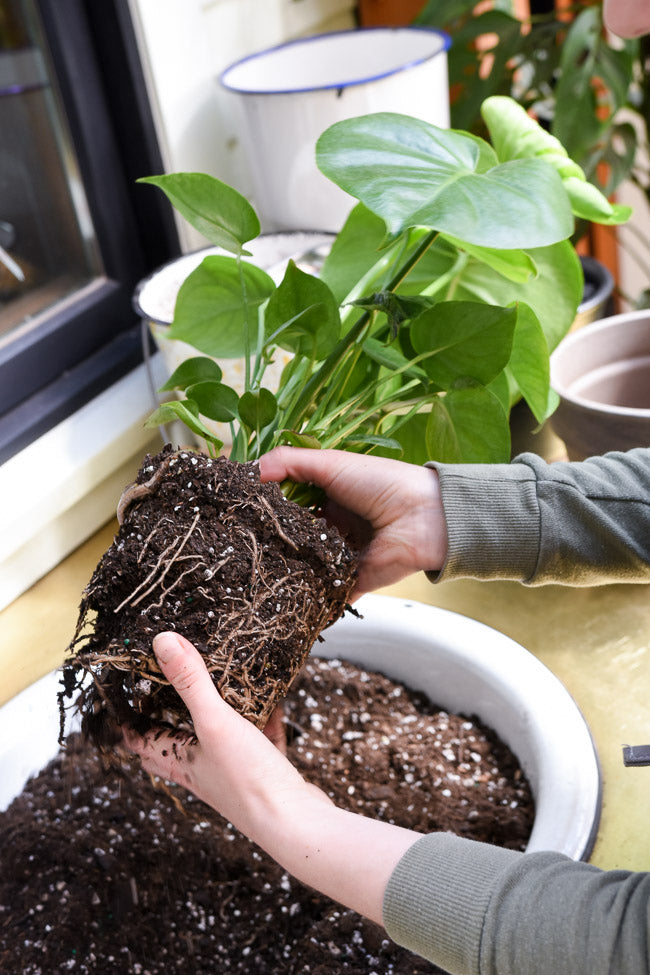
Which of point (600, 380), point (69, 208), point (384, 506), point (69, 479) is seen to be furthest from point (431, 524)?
point (69, 208)

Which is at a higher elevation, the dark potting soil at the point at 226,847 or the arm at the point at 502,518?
the arm at the point at 502,518

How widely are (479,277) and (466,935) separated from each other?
56cm

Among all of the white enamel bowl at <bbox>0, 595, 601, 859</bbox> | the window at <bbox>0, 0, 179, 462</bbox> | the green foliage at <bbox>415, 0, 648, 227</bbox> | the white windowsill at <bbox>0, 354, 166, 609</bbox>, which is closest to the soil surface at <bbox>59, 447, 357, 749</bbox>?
the white enamel bowl at <bbox>0, 595, 601, 859</bbox>

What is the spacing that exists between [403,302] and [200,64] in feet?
2.23

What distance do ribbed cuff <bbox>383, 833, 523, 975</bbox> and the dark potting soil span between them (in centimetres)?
17

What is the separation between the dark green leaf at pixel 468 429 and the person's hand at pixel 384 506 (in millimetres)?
34

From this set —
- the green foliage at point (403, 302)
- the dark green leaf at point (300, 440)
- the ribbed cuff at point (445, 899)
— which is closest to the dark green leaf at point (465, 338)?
the green foliage at point (403, 302)

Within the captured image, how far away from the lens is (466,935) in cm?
53

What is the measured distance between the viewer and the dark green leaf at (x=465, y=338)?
684 mm

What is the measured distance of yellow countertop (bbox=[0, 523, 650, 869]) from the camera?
0.75 meters

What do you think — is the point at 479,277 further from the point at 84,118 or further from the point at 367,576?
the point at 84,118

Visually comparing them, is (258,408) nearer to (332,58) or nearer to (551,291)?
(551,291)

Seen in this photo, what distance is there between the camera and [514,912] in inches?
20.7

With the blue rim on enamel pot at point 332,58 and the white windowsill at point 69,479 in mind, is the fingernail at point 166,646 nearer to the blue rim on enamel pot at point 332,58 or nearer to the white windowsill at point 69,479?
the white windowsill at point 69,479
